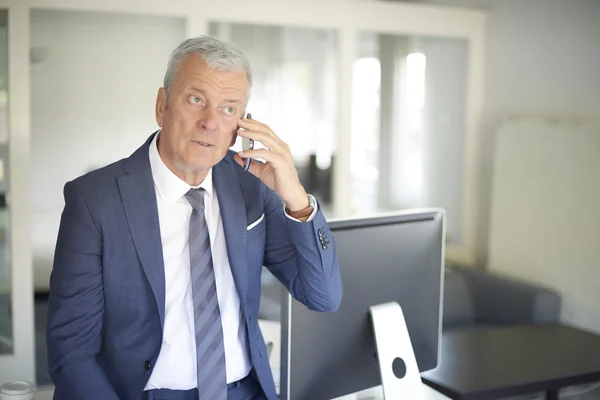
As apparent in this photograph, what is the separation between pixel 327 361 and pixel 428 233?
1.60 ft

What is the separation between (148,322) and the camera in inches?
60.7

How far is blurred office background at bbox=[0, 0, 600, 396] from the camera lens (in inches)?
152

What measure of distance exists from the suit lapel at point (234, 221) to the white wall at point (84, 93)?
2557mm

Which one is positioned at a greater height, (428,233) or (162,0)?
(162,0)

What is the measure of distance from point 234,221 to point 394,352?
57 cm

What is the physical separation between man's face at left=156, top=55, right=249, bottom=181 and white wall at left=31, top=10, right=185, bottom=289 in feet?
8.50

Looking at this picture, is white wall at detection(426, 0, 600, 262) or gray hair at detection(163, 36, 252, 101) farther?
white wall at detection(426, 0, 600, 262)

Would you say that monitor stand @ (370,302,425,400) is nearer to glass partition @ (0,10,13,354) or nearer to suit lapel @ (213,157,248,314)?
suit lapel @ (213,157,248,314)

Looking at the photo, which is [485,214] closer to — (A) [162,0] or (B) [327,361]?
(A) [162,0]

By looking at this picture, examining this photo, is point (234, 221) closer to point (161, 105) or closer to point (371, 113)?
point (161, 105)

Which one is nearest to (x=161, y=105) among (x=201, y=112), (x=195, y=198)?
(x=201, y=112)

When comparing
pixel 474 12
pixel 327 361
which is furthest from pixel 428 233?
pixel 474 12

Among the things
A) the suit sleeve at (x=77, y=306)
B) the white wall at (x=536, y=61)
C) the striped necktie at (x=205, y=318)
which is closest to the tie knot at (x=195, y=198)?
the striped necktie at (x=205, y=318)

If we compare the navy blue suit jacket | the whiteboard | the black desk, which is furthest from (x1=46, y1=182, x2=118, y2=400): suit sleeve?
the whiteboard
